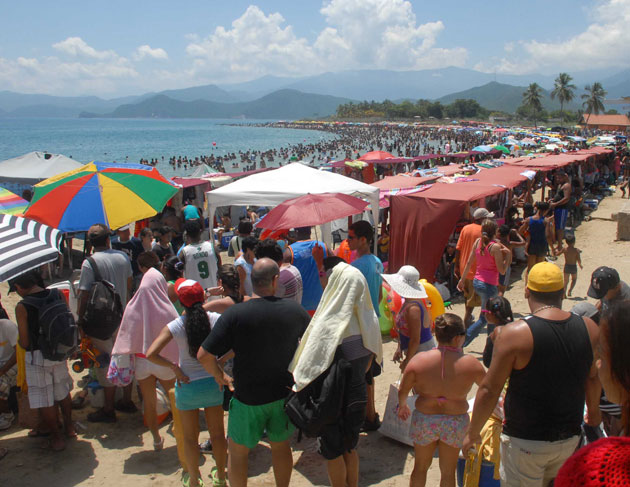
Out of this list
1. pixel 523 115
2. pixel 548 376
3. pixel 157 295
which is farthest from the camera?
pixel 523 115

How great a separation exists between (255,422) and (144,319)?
129 centimetres

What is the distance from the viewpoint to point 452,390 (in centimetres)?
253

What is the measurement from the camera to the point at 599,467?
91cm

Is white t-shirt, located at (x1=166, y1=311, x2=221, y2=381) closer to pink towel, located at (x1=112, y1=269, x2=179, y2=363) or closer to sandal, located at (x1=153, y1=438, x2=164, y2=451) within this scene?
pink towel, located at (x1=112, y1=269, x2=179, y2=363)

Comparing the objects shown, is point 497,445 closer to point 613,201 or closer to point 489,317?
point 489,317

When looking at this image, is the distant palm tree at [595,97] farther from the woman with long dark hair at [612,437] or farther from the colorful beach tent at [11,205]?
the woman with long dark hair at [612,437]

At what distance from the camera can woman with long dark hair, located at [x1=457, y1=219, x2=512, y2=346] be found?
492 centimetres

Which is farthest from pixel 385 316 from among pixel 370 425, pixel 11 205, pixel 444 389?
pixel 11 205

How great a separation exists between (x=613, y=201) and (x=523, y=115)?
102m

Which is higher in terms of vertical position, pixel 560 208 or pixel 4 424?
pixel 560 208

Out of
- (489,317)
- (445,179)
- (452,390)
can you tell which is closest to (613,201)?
(445,179)

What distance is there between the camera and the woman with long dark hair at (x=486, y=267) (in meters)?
4.92

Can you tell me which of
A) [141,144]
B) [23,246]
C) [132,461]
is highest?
[141,144]

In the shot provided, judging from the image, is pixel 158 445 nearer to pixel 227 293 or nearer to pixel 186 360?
pixel 186 360
